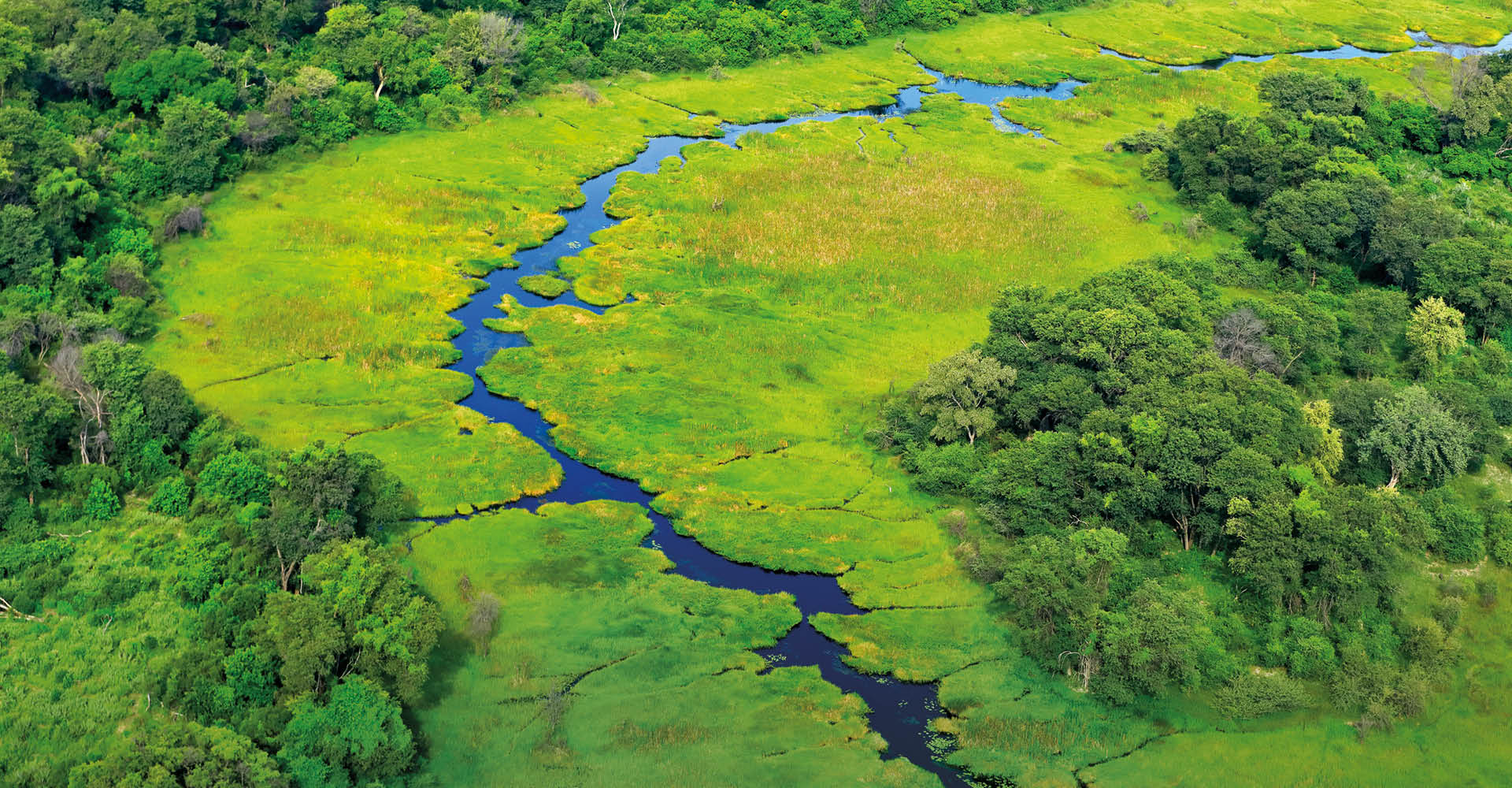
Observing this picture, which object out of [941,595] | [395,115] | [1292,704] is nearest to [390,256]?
[395,115]

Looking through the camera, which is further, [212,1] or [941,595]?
[212,1]

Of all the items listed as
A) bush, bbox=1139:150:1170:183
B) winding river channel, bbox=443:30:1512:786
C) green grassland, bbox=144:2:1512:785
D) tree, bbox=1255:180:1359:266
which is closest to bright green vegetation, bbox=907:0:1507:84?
green grassland, bbox=144:2:1512:785

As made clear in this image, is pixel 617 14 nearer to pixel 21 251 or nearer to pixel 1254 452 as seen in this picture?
pixel 21 251

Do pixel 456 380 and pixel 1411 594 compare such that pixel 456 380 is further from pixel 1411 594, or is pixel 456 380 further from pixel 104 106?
pixel 1411 594

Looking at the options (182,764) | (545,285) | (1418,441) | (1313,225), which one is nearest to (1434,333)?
(1313,225)

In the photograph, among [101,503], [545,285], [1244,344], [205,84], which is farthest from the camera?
[205,84]

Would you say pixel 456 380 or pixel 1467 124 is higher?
pixel 1467 124
